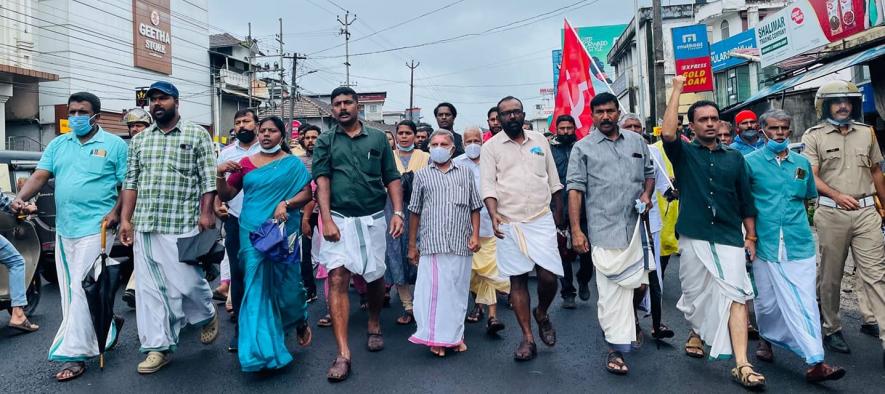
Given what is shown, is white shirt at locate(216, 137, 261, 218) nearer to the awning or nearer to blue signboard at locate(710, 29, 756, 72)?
the awning

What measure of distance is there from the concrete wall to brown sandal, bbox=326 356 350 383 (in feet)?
92.9

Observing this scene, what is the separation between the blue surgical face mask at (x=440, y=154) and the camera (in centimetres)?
454

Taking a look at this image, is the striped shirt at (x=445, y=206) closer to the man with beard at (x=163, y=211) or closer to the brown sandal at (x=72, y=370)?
the man with beard at (x=163, y=211)

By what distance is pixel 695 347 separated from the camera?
4238 millimetres

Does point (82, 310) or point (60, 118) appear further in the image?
point (60, 118)

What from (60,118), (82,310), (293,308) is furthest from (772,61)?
(60,118)

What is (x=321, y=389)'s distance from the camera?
3.68 metres

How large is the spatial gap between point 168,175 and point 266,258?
3.16 ft

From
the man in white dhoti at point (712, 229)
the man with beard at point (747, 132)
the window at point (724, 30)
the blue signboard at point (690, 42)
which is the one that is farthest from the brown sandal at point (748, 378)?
the window at point (724, 30)

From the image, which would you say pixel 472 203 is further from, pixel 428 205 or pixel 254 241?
pixel 254 241

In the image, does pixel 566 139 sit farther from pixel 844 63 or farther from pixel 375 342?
pixel 844 63

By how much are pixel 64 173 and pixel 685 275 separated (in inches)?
176

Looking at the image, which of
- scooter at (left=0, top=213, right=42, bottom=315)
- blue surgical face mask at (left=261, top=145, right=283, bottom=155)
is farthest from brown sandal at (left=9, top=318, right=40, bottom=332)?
blue surgical face mask at (left=261, top=145, right=283, bottom=155)

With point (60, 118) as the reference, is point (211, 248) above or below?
below
